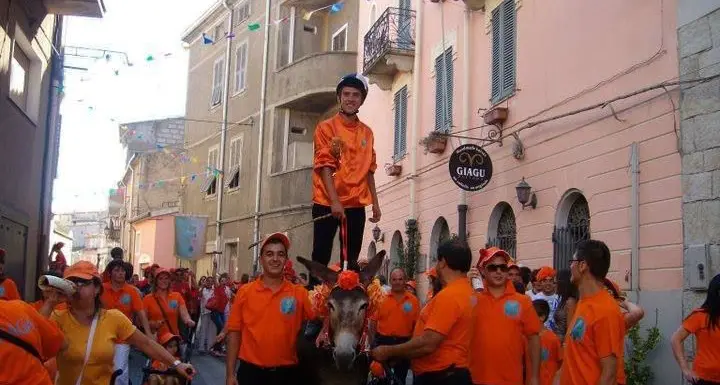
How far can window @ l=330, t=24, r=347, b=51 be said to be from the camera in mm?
26891

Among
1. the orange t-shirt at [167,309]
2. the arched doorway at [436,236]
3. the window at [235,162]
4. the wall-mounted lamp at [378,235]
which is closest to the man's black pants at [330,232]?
the orange t-shirt at [167,309]

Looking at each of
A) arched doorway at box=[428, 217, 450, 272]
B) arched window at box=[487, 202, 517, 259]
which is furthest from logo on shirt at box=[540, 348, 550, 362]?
arched doorway at box=[428, 217, 450, 272]

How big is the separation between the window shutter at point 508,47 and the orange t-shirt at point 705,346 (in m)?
8.81

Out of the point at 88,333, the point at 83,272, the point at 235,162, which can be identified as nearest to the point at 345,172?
the point at 83,272

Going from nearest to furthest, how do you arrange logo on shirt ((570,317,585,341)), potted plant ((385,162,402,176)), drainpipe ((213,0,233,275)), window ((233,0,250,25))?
logo on shirt ((570,317,585,341)) < potted plant ((385,162,402,176)) < window ((233,0,250,25)) < drainpipe ((213,0,233,275))

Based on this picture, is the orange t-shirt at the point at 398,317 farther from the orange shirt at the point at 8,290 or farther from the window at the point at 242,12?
the window at the point at 242,12

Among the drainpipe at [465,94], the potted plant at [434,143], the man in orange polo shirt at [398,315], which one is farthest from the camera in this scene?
the potted plant at [434,143]

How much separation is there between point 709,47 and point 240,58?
23.6 meters

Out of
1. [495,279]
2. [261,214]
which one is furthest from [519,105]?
[261,214]

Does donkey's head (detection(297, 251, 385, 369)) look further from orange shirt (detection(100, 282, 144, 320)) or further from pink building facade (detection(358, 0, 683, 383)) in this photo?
pink building facade (detection(358, 0, 683, 383))

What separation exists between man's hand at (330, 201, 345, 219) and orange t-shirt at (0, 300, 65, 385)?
2442 mm

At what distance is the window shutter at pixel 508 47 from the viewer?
15.3 metres

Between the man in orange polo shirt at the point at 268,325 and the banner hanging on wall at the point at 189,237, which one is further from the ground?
the banner hanging on wall at the point at 189,237

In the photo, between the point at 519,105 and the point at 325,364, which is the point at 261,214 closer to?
the point at 519,105
